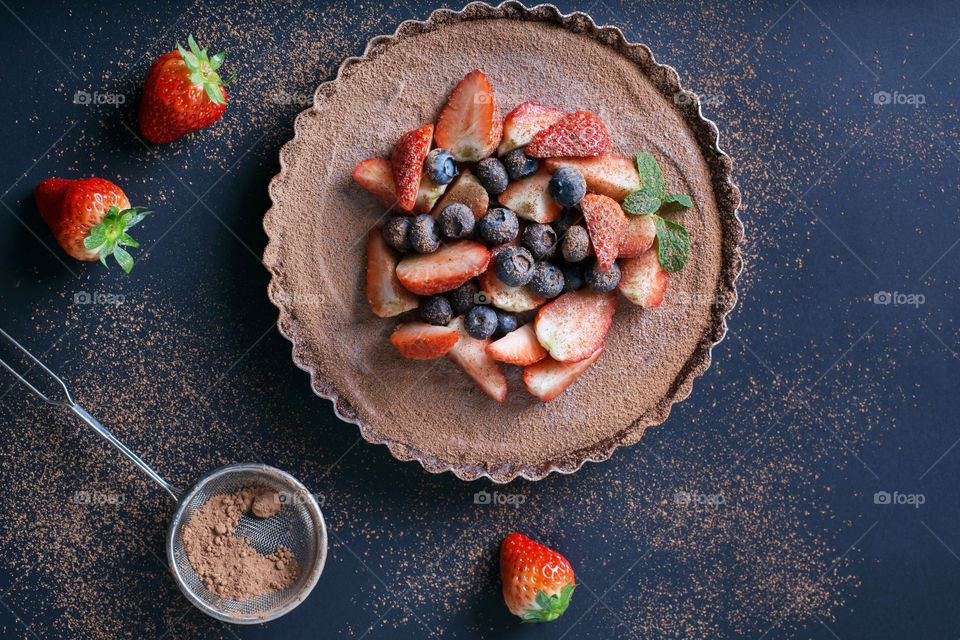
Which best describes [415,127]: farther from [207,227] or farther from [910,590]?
[910,590]

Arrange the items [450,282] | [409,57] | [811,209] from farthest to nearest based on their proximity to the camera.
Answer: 1. [811,209]
2. [409,57]
3. [450,282]

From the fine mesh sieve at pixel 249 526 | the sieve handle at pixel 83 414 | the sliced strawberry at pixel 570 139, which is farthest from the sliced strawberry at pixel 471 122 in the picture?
the sieve handle at pixel 83 414

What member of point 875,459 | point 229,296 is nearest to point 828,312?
point 875,459

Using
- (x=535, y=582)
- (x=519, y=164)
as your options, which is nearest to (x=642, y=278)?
(x=519, y=164)

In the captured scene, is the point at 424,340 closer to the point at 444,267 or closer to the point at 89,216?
the point at 444,267

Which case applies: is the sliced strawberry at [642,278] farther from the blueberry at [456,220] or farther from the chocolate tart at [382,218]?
the blueberry at [456,220]

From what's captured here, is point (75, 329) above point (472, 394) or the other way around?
the other way around
